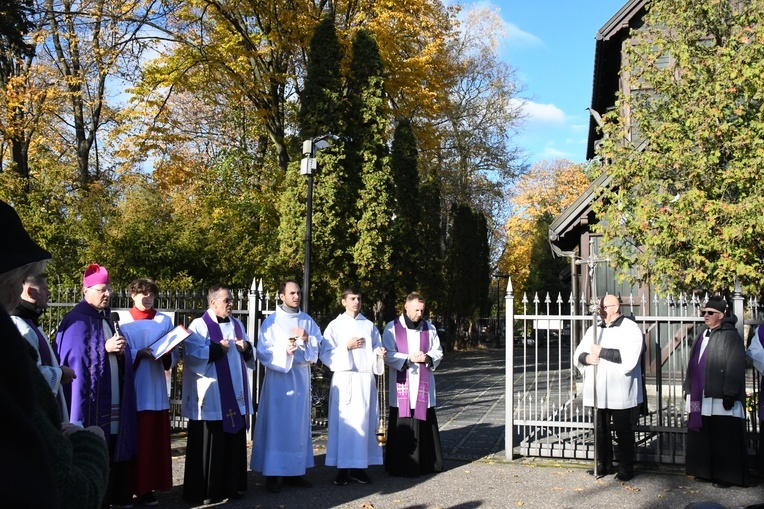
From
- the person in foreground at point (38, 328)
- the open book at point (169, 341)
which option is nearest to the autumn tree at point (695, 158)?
the open book at point (169, 341)

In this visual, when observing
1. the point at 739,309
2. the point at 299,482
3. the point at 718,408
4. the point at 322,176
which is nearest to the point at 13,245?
the point at 299,482

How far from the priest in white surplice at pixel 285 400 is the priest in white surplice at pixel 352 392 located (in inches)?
12.5

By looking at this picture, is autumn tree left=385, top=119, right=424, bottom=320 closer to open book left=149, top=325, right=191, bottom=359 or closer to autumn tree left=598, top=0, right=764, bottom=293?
autumn tree left=598, top=0, right=764, bottom=293

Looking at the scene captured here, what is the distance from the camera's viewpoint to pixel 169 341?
6.53m

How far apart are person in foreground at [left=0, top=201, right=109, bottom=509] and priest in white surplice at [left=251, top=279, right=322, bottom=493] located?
5.40m

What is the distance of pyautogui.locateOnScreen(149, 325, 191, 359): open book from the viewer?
6477 mm

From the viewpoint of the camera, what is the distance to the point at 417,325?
8453 millimetres

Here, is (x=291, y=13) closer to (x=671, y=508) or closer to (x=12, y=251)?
(x=671, y=508)

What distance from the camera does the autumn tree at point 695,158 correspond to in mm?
8297

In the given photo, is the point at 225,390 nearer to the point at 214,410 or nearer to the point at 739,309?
the point at 214,410

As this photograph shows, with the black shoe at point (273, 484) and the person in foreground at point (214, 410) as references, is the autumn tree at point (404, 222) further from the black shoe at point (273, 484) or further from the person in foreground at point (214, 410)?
the person in foreground at point (214, 410)

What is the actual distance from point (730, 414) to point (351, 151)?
13.7m

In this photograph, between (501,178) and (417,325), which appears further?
(501,178)

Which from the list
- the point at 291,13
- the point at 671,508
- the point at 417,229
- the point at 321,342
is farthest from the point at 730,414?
the point at 417,229
